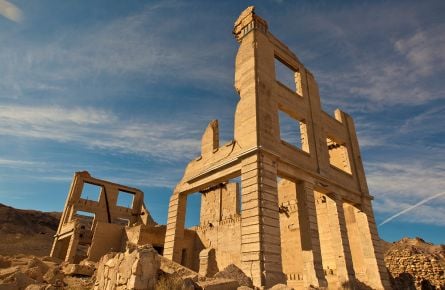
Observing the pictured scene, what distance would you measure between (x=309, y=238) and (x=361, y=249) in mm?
5684

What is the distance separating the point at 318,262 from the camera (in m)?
10.6

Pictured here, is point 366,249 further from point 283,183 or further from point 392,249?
point 392,249

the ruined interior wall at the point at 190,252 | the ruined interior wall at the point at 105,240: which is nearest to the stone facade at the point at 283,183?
the ruined interior wall at the point at 190,252

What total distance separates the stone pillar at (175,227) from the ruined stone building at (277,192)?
5cm

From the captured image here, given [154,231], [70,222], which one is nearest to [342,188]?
[154,231]

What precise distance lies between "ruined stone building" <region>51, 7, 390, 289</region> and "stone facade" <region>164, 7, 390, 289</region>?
42 millimetres

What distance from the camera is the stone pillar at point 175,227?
43.1ft

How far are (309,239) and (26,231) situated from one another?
3614 centimetres

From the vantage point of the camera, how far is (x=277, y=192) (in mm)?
10219

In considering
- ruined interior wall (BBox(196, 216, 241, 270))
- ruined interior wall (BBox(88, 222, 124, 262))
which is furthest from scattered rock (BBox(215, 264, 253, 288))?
ruined interior wall (BBox(88, 222, 124, 262))

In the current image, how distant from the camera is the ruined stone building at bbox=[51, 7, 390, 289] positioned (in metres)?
10.0

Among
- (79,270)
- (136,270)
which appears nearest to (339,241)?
(136,270)

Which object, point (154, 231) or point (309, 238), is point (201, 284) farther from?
point (154, 231)

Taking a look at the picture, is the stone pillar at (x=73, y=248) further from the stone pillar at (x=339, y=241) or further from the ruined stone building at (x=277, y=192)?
the stone pillar at (x=339, y=241)
